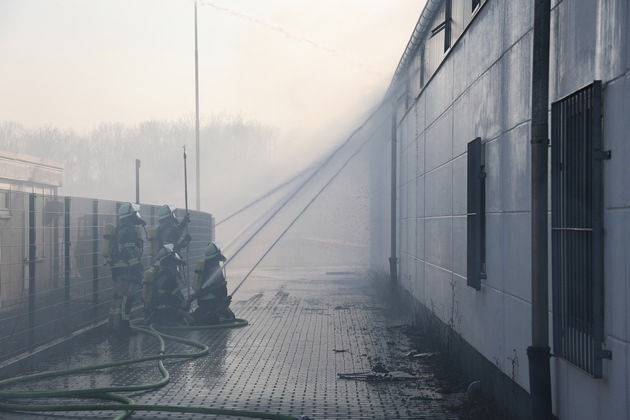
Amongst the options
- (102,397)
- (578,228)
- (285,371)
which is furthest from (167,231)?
(578,228)

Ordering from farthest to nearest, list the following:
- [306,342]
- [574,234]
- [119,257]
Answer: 1. [119,257]
2. [306,342]
3. [574,234]

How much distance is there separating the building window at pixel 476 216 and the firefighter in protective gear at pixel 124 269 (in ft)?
21.4

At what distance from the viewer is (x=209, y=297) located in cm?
1515

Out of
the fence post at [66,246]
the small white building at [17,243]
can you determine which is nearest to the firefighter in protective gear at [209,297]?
the fence post at [66,246]

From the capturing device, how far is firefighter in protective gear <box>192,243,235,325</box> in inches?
593

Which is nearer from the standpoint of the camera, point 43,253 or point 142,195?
point 43,253

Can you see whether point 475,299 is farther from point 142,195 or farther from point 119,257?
point 142,195

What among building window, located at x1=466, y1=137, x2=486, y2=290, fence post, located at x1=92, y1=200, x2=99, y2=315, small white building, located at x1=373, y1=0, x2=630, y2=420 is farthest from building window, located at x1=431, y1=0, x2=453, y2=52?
fence post, located at x1=92, y1=200, x2=99, y2=315

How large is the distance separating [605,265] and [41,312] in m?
8.66

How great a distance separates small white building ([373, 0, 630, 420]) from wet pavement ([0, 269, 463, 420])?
2.82 ft

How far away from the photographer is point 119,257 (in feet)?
46.7

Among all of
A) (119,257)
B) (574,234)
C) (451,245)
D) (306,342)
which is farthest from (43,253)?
(574,234)

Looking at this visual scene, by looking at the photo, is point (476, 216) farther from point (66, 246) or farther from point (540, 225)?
point (66, 246)

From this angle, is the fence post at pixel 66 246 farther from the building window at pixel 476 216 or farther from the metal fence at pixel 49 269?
the building window at pixel 476 216
